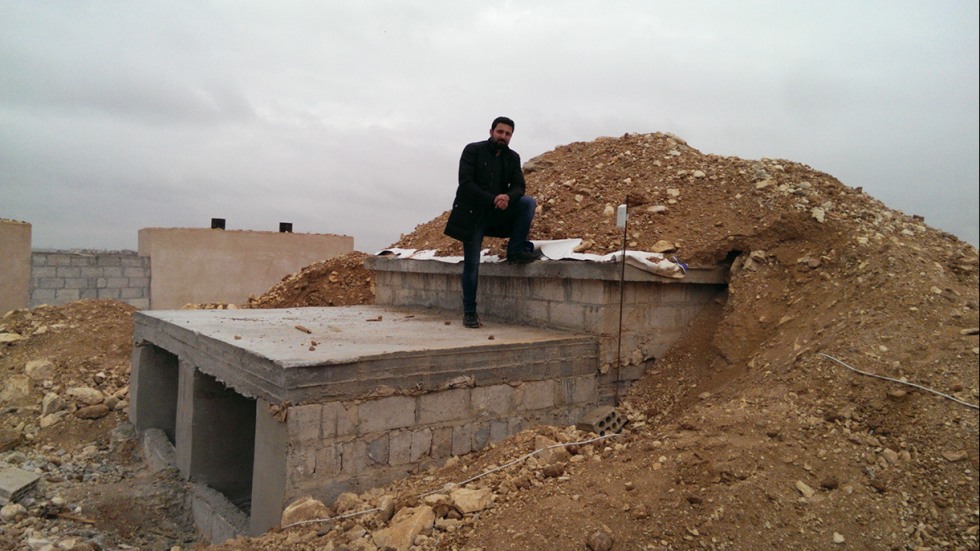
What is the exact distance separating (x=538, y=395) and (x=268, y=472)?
2336 millimetres

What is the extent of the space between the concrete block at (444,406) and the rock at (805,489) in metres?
2.52

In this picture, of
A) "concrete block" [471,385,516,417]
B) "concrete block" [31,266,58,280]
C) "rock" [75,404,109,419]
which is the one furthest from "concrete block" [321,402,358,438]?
"concrete block" [31,266,58,280]

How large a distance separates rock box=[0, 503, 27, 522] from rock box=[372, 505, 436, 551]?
371cm

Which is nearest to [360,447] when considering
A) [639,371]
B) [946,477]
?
[639,371]

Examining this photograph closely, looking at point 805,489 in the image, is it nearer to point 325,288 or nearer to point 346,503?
point 346,503

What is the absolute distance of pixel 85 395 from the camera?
8.44 meters

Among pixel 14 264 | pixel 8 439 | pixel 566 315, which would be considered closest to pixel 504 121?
pixel 566 315

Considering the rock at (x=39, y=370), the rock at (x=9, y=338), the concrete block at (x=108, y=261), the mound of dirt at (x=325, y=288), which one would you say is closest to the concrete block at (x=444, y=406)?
the rock at (x=39, y=370)

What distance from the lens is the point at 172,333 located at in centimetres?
690

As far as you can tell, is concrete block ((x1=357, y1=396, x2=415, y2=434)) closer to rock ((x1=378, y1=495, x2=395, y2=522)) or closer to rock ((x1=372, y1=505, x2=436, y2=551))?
rock ((x1=378, y1=495, x2=395, y2=522))

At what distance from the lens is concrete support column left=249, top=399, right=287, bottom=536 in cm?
443

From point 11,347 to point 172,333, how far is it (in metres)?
4.82

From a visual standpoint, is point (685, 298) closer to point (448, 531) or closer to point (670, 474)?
point (670, 474)

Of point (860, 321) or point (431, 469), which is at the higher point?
point (860, 321)
